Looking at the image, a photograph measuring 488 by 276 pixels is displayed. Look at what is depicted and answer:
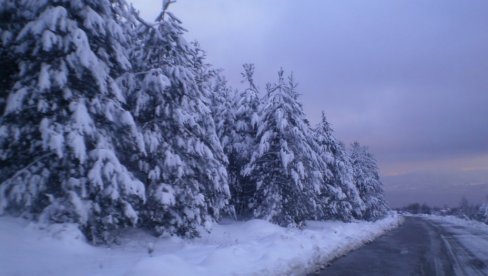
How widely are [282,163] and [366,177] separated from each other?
2992 centimetres

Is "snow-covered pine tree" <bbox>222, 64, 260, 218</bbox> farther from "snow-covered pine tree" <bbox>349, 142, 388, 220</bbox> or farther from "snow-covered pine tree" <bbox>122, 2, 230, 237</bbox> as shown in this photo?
"snow-covered pine tree" <bbox>349, 142, 388, 220</bbox>

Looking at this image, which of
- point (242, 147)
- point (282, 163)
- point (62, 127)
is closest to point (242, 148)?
point (242, 147)

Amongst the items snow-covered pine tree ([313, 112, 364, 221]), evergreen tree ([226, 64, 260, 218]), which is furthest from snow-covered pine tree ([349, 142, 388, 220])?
evergreen tree ([226, 64, 260, 218])

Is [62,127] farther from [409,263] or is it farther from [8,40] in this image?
[409,263]

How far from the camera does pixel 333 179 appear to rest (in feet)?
116

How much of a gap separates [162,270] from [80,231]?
4357mm

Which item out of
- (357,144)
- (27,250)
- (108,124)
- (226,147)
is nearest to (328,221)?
(226,147)

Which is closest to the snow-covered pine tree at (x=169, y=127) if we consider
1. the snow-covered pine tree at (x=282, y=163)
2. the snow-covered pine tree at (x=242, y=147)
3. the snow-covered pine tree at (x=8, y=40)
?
the snow-covered pine tree at (x=8, y=40)

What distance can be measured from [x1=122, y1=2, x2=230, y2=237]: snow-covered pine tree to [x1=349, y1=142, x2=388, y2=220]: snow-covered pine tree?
33.4 m

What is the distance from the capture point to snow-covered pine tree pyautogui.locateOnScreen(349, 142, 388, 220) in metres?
47.9

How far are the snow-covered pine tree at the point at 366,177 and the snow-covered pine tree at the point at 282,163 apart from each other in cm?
2260

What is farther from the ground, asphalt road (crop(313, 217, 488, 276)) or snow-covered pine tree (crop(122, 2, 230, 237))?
snow-covered pine tree (crop(122, 2, 230, 237))

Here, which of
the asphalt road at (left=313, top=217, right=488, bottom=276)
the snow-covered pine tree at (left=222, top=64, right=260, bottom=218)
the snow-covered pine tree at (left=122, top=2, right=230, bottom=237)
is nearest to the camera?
the asphalt road at (left=313, top=217, right=488, bottom=276)

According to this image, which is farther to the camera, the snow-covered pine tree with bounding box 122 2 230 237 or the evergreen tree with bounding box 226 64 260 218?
the evergreen tree with bounding box 226 64 260 218
